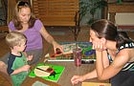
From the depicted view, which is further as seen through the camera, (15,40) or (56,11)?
(56,11)

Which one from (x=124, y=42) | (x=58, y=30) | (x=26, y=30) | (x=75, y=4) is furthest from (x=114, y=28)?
(x=58, y=30)

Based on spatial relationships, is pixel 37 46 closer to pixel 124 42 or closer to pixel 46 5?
pixel 124 42

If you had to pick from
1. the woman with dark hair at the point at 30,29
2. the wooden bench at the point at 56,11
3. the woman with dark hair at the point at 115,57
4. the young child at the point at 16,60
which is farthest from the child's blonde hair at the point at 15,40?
the wooden bench at the point at 56,11

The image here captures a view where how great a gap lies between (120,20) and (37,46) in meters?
3.42

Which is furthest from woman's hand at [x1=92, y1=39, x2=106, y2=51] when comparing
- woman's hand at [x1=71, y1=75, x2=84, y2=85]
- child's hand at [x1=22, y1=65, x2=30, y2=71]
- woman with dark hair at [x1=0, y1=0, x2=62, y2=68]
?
woman with dark hair at [x1=0, y1=0, x2=62, y2=68]

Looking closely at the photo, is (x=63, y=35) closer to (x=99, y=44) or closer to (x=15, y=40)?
(x=15, y=40)

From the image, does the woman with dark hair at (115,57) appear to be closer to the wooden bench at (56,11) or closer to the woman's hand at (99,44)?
the woman's hand at (99,44)

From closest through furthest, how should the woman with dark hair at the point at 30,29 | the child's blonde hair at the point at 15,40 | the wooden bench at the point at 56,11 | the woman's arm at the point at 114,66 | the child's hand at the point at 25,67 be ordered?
the woman's arm at the point at 114,66 < the child's hand at the point at 25,67 < the child's blonde hair at the point at 15,40 < the woman with dark hair at the point at 30,29 < the wooden bench at the point at 56,11

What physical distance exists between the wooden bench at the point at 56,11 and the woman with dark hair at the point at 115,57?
346 cm

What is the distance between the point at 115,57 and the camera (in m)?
1.63

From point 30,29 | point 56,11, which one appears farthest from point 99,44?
point 56,11

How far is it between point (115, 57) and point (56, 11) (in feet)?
12.3

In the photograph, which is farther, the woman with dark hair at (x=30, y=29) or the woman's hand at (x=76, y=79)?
the woman with dark hair at (x=30, y=29)

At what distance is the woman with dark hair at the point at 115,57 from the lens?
1.59m
